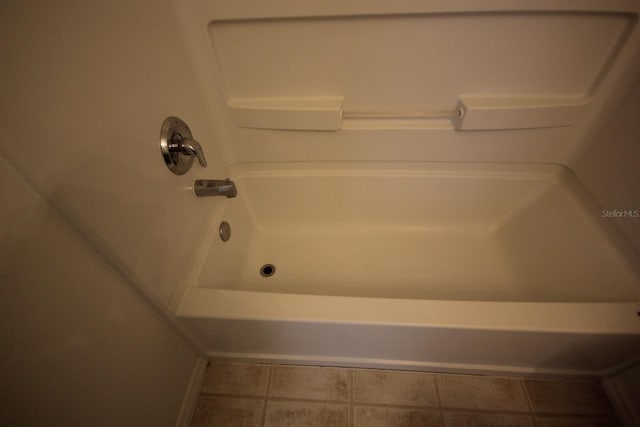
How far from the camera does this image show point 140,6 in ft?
1.84

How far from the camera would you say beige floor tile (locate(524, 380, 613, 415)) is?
0.81m

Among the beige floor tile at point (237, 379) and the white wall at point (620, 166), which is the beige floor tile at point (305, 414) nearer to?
the beige floor tile at point (237, 379)

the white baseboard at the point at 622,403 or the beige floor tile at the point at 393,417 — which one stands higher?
the white baseboard at the point at 622,403

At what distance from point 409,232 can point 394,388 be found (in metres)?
0.63

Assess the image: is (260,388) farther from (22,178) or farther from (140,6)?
(140,6)

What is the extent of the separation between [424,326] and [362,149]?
640 millimetres

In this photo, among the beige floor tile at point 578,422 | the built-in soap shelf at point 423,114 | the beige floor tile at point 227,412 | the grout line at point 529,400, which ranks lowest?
the beige floor tile at point 227,412

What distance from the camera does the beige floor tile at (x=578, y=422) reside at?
786 mm

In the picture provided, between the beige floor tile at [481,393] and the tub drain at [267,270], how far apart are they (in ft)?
2.42

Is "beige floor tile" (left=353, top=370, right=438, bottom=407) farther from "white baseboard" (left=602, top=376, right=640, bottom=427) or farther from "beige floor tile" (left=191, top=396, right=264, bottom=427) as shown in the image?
"white baseboard" (left=602, top=376, right=640, bottom=427)

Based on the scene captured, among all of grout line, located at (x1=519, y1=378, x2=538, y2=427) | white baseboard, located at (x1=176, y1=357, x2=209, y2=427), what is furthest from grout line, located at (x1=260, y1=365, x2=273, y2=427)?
grout line, located at (x1=519, y1=378, x2=538, y2=427)

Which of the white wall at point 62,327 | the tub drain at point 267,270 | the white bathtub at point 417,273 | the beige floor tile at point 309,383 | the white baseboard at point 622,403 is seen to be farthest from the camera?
the tub drain at point 267,270

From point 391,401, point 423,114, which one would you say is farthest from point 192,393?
point 423,114

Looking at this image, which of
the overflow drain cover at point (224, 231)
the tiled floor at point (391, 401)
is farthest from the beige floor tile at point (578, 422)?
the overflow drain cover at point (224, 231)
